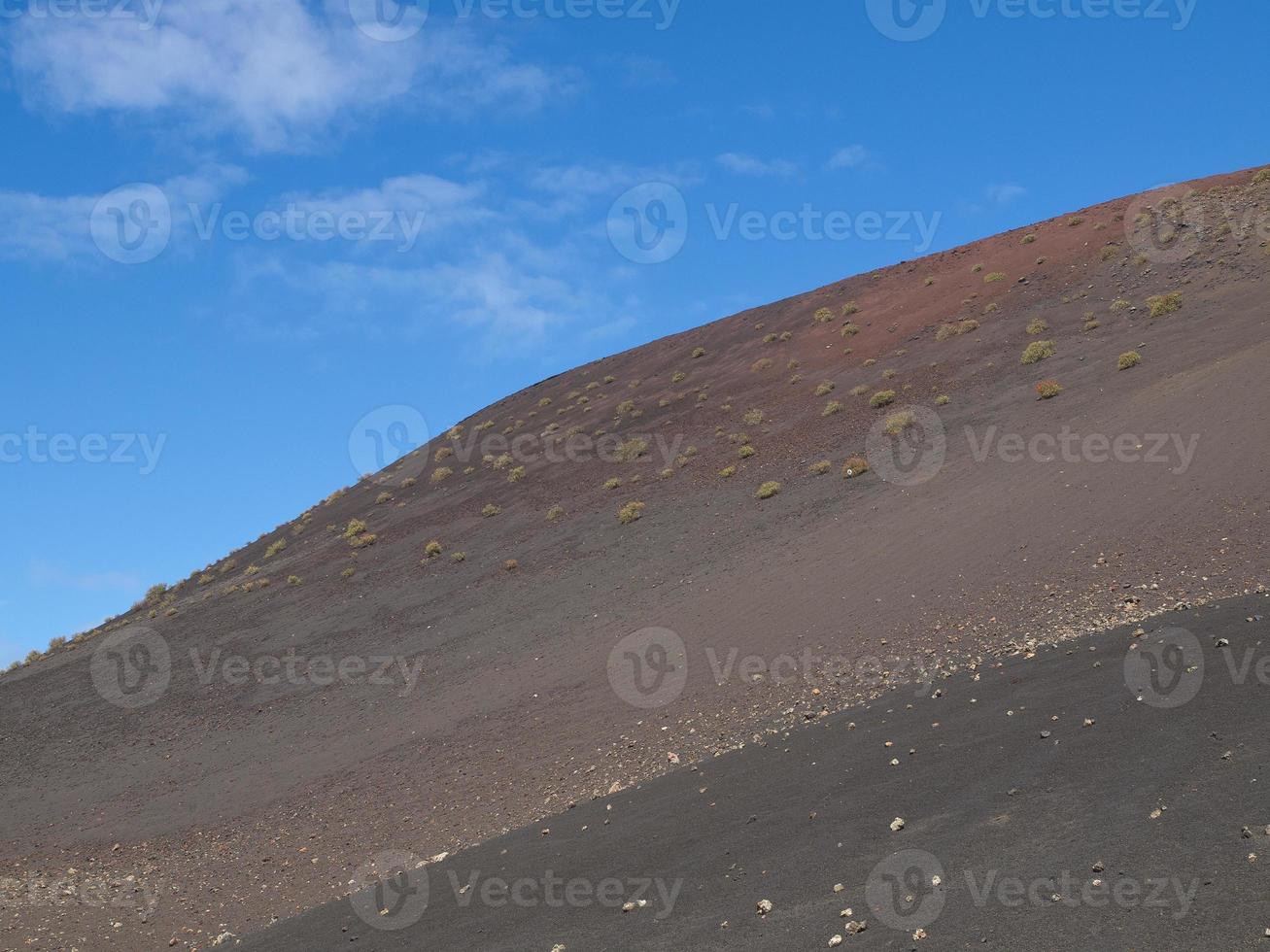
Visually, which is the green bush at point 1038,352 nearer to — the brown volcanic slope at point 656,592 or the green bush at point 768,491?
the brown volcanic slope at point 656,592

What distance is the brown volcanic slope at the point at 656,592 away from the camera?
20.6 m

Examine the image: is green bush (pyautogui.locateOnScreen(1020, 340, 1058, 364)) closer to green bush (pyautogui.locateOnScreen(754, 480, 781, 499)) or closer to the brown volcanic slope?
the brown volcanic slope

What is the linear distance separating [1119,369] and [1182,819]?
24.8 m

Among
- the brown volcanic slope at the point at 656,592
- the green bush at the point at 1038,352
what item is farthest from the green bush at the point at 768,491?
the green bush at the point at 1038,352

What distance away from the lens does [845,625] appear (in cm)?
2353

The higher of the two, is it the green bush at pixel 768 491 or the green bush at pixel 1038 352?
the green bush at pixel 1038 352

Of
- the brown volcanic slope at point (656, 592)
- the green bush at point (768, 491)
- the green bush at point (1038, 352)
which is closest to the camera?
the brown volcanic slope at point (656, 592)

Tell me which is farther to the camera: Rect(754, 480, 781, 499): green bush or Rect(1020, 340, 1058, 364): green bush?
Rect(1020, 340, 1058, 364): green bush

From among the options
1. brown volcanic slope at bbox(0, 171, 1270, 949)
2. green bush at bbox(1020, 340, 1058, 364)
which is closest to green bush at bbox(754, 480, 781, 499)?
brown volcanic slope at bbox(0, 171, 1270, 949)

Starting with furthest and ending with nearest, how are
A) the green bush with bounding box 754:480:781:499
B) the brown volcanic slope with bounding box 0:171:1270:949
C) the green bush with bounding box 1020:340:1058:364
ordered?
the green bush with bounding box 1020:340:1058:364, the green bush with bounding box 754:480:781:499, the brown volcanic slope with bounding box 0:171:1270:949

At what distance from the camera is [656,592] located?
29.8 meters

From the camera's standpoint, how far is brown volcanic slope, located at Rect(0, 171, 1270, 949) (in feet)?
67.7

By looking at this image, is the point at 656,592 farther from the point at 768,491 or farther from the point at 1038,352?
the point at 1038,352

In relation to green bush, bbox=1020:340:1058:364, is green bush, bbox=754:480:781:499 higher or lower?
lower
